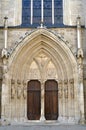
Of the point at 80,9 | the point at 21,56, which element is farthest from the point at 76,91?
the point at 80,9

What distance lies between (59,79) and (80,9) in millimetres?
3783

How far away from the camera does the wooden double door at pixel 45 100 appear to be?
49.9ft

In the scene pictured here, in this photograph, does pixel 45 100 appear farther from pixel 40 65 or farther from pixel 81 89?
pixel 81 89

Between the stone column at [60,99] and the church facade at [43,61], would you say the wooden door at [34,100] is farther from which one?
the stone column at [60,99]

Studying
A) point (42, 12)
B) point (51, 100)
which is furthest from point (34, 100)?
point (42, 12)

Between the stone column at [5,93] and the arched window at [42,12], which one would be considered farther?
the arched window at [42,12]

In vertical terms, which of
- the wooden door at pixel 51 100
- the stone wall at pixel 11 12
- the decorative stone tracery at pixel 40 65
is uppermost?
the stone wall at pixel 11 12

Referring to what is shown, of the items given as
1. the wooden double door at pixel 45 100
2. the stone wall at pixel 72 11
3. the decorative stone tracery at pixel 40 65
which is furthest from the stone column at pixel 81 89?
the stone wall at pixel 72 11

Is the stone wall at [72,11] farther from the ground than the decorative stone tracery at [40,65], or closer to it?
farther from the ground

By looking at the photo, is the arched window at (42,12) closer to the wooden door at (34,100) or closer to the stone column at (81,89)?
the stone column at (81,89)

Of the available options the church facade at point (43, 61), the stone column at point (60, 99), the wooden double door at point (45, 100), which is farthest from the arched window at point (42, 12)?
the stone column at point (60, 99)

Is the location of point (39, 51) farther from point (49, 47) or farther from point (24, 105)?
point (24, 105)

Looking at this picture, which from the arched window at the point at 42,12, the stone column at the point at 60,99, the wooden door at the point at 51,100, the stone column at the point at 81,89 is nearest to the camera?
the stone column at the point at 81,89

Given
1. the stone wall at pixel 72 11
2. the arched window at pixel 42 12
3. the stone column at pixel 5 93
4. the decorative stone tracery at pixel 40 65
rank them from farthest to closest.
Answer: the arched window at pixel 42 12
the stone wall at pixel 72 11
the decorative stone tracery at pixel 40 65
the stone column at pixel 5 93
